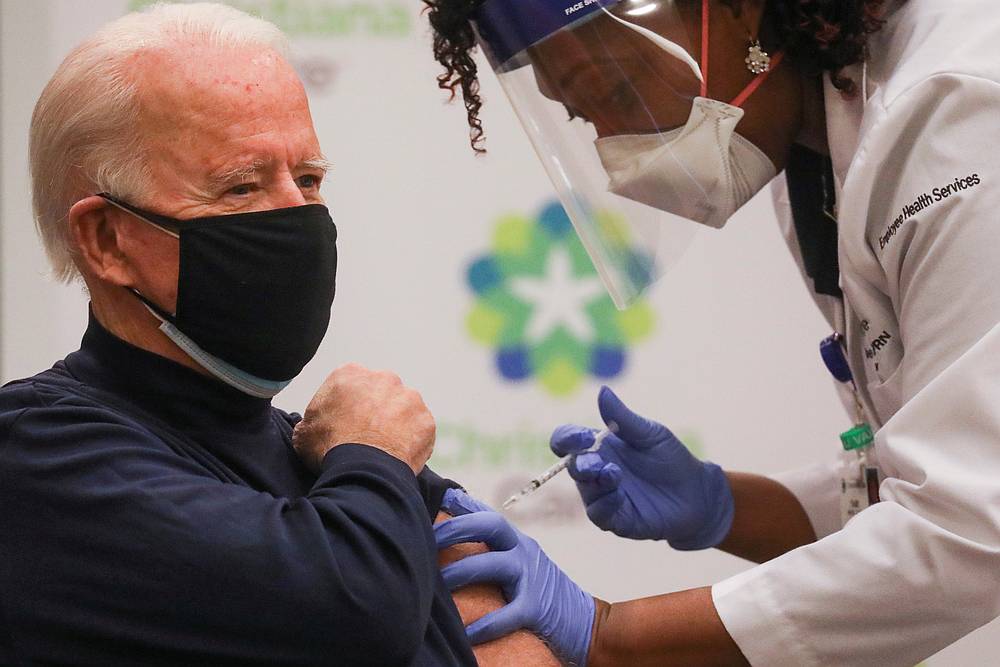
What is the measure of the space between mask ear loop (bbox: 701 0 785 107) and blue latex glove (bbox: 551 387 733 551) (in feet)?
1.76

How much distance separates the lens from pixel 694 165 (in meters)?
1.47

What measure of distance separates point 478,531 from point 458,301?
3.60ft

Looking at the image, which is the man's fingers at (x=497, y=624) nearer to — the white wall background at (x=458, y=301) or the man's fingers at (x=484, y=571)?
the man's fingers at (x=484, y=571)

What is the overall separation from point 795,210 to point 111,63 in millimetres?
1107

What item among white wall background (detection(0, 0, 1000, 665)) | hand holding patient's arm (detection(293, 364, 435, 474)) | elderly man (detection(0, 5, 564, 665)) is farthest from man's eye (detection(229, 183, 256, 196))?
white wall background (detection(0, 0, 1000, 665))

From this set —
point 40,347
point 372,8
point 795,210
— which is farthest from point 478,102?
point 40,347

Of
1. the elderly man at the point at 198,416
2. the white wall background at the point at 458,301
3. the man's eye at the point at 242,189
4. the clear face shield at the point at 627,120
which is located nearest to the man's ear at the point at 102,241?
the elderly man at the point at 198,416

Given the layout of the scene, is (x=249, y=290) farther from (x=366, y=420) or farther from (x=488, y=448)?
(x=488, y=448)

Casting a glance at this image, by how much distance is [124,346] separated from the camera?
1.05 m

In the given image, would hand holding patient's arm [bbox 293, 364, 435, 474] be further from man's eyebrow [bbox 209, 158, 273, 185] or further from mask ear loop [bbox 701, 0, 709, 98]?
mask ear loop [bbox 701, 0, 709, 98]

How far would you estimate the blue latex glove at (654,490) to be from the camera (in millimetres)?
1782

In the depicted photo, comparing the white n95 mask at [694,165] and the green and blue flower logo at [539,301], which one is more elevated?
the white n95 mask at [694,165]

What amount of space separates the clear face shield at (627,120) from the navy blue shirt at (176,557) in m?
0.67

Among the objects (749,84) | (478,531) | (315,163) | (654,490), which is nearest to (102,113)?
(315,163)
